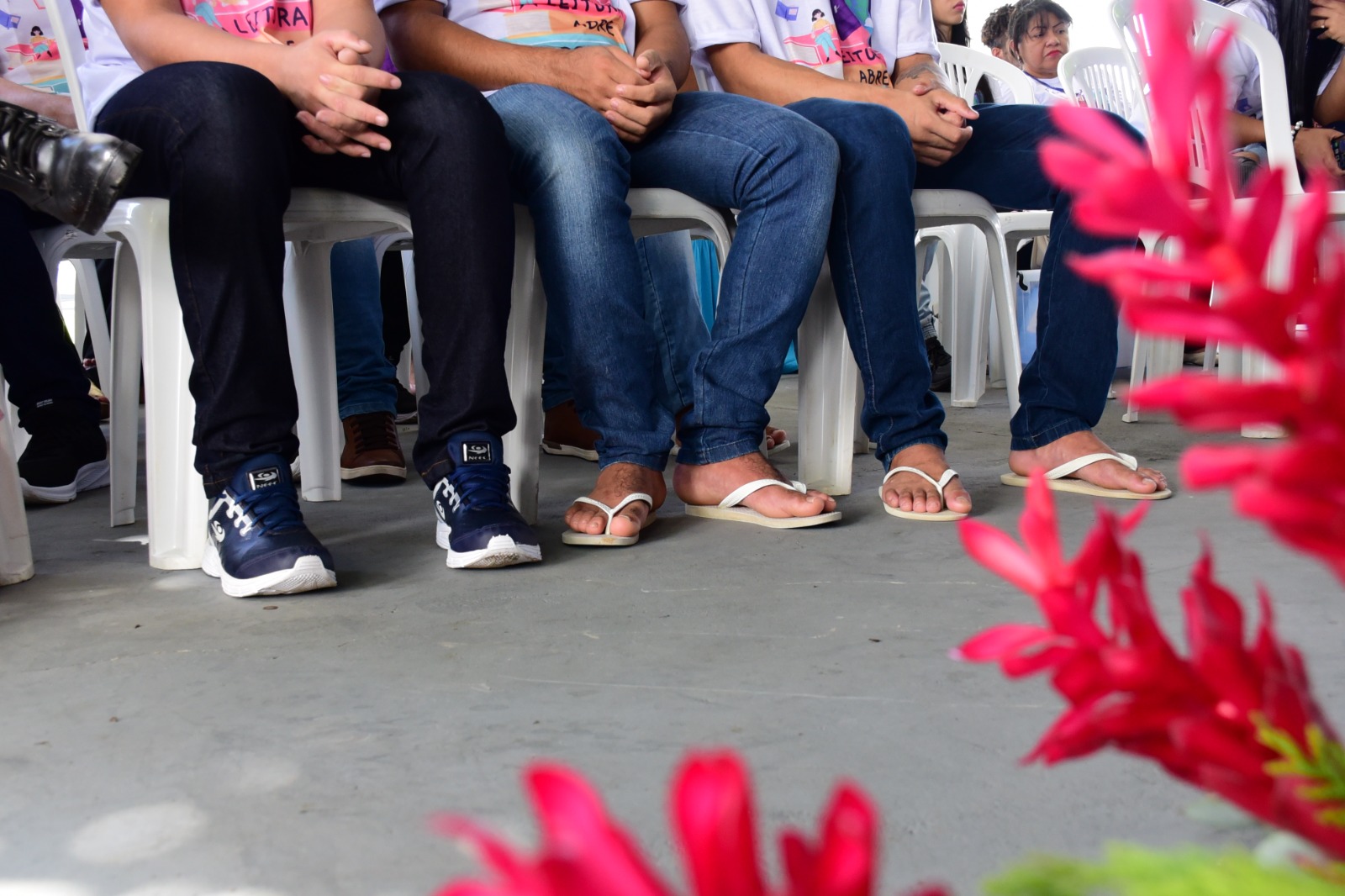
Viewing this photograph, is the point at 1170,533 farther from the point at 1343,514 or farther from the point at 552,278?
the point at 1343,514

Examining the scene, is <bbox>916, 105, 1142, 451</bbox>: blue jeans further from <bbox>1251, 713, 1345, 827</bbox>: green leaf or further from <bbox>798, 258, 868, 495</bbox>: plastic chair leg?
<bbox>1251, 713, 1345, 827</bbox>: green leaf

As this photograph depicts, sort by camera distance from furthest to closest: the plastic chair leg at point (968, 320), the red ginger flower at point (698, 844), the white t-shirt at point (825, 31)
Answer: the plastic chair leg at point (968, 320) < the white t-shirt at point (825, 31) < the red ginger flower at point (698, 844)

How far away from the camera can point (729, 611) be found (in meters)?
1.19

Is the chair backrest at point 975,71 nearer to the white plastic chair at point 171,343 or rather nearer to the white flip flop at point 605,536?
the white plastic chair at point 171,343

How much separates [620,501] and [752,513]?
204 millimetres

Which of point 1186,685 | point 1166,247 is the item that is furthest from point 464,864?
point 1166,247

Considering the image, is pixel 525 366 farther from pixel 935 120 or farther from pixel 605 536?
pixel 935 120

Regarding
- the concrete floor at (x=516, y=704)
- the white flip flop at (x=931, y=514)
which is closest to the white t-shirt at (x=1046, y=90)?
the white flip flop at (x=931, y=514)

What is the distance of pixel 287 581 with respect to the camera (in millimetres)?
1275

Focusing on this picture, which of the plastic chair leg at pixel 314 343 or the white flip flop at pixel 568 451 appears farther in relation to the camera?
the white flip flop at pixel 568 451

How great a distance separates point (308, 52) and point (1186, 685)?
1402 millimetres

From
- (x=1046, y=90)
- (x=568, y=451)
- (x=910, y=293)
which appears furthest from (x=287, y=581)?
(x=1046, y=90)

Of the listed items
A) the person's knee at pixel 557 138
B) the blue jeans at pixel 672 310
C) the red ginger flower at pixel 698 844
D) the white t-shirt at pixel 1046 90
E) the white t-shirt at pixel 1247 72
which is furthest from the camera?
the white t-shirt at pixel 1046 90

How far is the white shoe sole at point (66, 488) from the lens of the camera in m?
1.96
